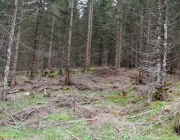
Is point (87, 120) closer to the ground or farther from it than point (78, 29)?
closer to the ground

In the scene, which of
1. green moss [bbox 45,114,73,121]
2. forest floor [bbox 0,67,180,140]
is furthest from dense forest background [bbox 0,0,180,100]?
green moss [bbox 45,114,73,121]

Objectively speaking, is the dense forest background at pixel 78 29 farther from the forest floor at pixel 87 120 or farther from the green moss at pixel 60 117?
the green moss at pixel 60 117

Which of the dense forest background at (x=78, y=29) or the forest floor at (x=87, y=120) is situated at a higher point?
the dense forest background at (x=78, y=29)

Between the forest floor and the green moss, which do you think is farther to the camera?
the green moss

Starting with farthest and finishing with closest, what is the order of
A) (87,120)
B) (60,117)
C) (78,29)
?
(78,29), (60,117), (87,120)

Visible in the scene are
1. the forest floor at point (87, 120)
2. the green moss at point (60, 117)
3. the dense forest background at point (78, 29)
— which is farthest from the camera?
the dense forest background at point (78, 29)

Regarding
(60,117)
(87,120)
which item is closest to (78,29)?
(60,117)

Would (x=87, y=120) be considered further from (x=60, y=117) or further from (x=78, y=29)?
(x=78, y=29)

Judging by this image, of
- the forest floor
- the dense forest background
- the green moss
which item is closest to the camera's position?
the forest floor

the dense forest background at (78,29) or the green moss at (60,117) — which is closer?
the green moss at (60,117)

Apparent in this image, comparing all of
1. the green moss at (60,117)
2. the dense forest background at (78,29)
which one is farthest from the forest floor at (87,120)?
the dense forest background at (78,29)

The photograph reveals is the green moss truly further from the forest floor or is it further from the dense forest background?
the dense forest background

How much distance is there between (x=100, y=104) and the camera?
1076 centimetres

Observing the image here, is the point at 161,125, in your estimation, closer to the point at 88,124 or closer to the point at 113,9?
the point at 88,124
